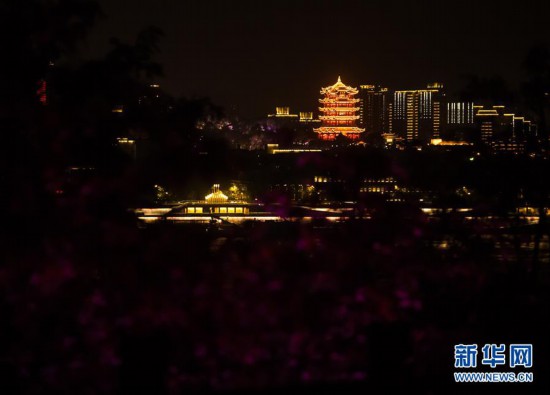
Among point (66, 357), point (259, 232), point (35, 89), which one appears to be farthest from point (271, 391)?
point (35, 89)

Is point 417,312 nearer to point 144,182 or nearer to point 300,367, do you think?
point 300,367

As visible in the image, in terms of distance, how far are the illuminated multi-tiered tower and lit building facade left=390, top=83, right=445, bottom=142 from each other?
36.6m

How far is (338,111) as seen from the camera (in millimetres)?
85500

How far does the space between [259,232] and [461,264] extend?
2.06 metres

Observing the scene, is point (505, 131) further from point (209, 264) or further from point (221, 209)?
point (221, 209)

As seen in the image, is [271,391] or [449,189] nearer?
[271,391]

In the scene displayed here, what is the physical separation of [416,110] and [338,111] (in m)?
46.0

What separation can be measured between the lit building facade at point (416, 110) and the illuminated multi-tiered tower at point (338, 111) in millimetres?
36648

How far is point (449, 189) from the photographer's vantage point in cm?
918

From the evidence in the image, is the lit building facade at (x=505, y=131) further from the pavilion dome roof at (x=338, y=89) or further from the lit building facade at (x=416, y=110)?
the lit building facade at (x=416, y=110)

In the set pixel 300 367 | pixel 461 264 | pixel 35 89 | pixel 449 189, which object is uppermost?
pixel 35 89

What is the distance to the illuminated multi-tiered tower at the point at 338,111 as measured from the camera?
8381 cm

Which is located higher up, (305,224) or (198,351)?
(305,224)

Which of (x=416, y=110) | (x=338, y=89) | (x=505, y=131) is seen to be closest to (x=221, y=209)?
(x=505, y=131)
